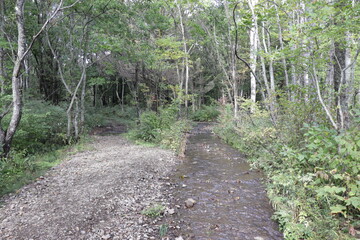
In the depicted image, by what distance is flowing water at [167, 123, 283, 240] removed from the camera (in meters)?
4.31

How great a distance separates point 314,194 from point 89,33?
12.6 meters

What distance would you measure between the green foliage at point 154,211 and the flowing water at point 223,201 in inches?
14.1

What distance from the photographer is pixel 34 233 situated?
3.77m

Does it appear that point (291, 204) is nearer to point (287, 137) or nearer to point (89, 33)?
point (287, 137)

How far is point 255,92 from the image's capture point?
14.1 m

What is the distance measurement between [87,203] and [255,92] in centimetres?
1219

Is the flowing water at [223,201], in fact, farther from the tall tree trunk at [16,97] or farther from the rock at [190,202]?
the tall tree trunk at [16,97]

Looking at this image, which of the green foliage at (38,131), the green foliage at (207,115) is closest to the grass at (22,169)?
the green foliage at (38,131)

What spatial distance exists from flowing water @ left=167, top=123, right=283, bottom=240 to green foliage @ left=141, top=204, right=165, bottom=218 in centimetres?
36

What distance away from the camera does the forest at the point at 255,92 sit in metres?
3.95

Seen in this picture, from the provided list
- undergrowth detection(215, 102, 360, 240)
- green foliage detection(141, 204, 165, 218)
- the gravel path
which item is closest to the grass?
the gravel path

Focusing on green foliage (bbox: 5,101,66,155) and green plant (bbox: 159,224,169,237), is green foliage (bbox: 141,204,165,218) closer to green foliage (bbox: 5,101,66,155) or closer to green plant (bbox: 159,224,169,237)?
green plant (bbox: 159,224,169,237)

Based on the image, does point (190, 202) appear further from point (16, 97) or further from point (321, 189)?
point (16, 97)

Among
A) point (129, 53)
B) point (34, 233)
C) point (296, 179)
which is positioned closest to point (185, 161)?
point (296, 179)
